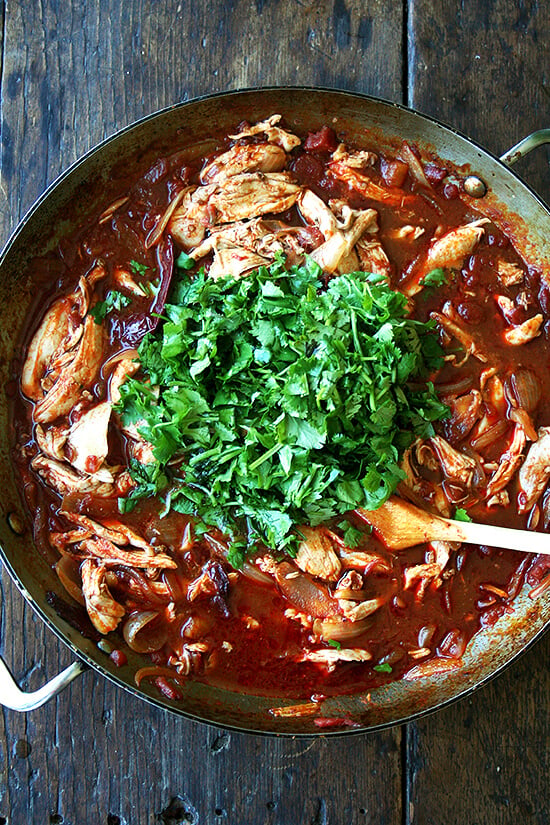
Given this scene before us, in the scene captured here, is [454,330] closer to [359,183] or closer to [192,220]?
[359,183]

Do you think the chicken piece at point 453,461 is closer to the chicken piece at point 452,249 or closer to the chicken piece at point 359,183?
the chicken piece at point 452,249

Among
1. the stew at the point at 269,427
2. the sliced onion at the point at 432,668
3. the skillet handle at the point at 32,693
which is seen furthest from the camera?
the sliced onion at the point at 432,668

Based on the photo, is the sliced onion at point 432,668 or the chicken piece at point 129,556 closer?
the chicken piece at point 129,556

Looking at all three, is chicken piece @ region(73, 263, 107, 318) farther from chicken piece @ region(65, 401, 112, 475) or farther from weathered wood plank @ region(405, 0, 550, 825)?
weathered wood plank @ region(405, 0, 550, 825)

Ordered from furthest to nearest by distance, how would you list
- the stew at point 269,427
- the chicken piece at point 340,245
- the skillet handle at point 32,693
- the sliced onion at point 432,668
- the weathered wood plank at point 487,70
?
the weathered wood plank at point 487,70, the sliced onion at point 432,668, the chicken piece at point 340,245, the stew at point 269,427, the skillet handle at point 32,693

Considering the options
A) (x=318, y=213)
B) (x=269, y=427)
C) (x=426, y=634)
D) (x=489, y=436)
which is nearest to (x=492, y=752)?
(x=426, y=634)

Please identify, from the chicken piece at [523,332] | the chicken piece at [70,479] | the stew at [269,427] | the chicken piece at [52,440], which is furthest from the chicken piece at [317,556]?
the chicken piece at [523,332]

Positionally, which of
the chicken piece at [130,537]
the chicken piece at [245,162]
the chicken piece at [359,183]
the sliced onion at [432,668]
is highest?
the chicken piece at [245,162]

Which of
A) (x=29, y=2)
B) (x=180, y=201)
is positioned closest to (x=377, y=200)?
(x=180, y=201)
